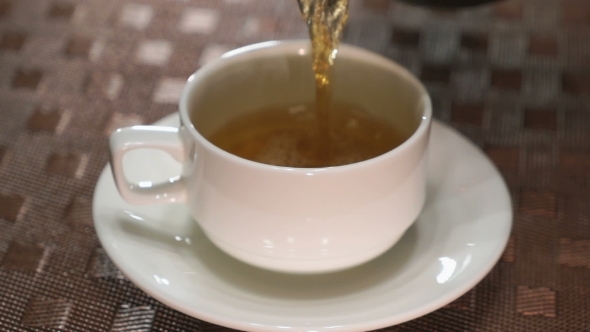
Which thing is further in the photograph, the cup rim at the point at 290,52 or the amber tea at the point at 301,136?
the amber tea at the point at 301,136

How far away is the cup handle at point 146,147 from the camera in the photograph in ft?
1.46

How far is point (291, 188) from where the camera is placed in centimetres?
40

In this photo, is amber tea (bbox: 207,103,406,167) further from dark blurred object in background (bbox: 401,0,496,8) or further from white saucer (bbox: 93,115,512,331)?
dark blurred object in background (bbox: 401,0,496,8)

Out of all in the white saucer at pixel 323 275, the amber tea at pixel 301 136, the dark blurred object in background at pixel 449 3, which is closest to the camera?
the white saucer at pixel 323 275

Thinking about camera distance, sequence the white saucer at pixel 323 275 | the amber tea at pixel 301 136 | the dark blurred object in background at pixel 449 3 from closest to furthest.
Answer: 1. the white saucer at pixel 323 275
2. the amber tea at pixel 301 136
3. the dark blurred object in background at pixel 449 3

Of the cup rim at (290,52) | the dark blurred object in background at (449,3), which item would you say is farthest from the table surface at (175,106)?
the cup rim at (290,52)

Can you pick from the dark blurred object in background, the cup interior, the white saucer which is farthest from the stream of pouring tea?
the dark blurred object in background

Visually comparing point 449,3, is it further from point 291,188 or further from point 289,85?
point 291,188

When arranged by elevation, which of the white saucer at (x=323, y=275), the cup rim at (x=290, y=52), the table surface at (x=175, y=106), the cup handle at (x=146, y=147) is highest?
the cup rim at (x=290, y=52)

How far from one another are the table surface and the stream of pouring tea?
0.18 meters

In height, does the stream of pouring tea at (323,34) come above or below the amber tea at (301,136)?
above

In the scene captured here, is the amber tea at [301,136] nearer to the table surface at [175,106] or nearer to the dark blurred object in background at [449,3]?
the table surface at [175,106]

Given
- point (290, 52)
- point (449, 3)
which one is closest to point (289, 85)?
point (290, 52)

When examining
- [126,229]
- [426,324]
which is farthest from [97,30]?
[426,324]
